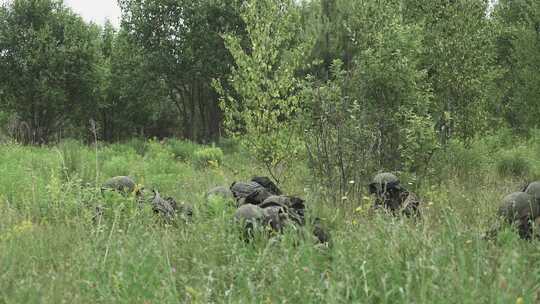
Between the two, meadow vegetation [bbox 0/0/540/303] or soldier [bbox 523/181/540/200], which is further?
soldier [bbox 523/181/540/200]

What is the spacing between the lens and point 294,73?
15.9 metres

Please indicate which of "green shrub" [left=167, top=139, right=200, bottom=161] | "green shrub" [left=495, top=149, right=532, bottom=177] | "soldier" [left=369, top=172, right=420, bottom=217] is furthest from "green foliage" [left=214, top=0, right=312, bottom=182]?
"green shrub" [left=167, top=139, right=200, bottom=161]

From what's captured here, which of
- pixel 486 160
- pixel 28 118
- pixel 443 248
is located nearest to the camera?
pixel 443 248

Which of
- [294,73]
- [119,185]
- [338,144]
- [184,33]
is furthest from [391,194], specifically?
[184,33]

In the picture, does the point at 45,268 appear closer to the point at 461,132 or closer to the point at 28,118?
the point at 461,132

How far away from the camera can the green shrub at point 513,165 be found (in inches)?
375

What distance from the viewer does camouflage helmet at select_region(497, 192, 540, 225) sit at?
441cm

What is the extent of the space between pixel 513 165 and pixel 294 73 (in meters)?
7.70

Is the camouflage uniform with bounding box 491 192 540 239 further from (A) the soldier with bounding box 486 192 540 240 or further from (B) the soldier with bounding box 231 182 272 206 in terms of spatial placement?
(B) the soldier with bounding box 231 182 272 206

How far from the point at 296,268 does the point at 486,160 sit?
697 centimetres

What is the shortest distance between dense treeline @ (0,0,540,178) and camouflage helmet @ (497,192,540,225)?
2.43 m

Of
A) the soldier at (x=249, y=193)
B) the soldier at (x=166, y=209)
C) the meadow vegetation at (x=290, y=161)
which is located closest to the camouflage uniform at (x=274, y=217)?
the meadow vegetation at (x=290, y=161)

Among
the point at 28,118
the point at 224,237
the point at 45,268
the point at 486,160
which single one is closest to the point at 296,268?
the point at 224,237

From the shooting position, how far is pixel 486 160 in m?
9.13
